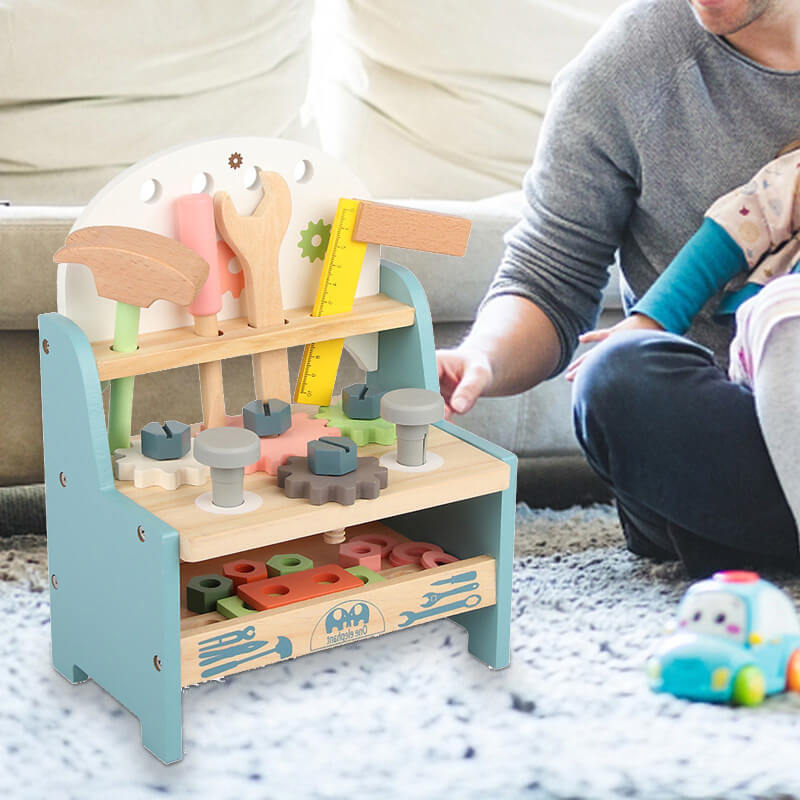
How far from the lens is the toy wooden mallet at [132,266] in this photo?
2.65 ft

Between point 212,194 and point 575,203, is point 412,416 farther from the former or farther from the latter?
point 575,203

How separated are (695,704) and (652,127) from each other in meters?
0.55

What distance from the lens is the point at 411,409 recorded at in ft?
2.83

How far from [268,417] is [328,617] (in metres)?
0.16

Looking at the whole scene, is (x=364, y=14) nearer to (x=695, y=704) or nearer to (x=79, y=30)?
(x=79, y=30)

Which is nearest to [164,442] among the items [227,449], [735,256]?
[227,449]

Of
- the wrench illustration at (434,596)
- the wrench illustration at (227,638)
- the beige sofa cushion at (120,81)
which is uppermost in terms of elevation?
the beige sofa cushion at (120,81)

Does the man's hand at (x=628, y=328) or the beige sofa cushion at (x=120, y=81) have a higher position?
the beige sofa cushion at (x=120, y=81)

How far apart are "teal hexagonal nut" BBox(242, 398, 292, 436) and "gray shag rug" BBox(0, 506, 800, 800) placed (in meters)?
0.18

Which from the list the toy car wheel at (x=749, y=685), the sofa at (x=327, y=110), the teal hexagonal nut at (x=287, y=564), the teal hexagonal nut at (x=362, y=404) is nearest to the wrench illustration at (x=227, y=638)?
the teal hexagonal nut at (x=287, y=564)

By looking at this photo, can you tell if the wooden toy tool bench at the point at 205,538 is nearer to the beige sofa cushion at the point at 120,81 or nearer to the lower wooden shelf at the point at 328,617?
the lower wooden shelf at the point at 328,617

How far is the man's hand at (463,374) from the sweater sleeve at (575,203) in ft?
0.48

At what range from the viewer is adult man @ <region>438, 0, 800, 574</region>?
99cm

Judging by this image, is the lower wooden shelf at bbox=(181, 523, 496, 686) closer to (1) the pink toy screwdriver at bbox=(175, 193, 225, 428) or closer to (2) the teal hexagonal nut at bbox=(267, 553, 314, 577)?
(2) the teal hexagonal nut at bbox=(267, 553, 314, 577)
